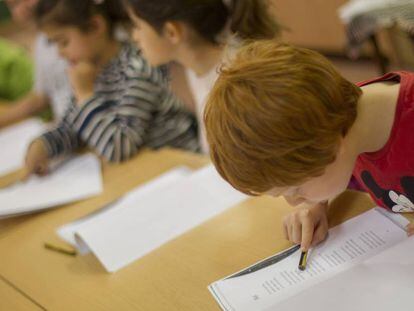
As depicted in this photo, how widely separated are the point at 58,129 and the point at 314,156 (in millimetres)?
1065

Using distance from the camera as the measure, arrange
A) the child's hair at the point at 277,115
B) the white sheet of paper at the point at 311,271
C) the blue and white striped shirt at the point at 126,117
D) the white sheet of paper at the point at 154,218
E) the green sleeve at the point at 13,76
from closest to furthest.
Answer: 1. the child's hair at the point at 277,115
2. the white sheet of paper at the point at 311,271
3. the white sheet of paper at the point at 154,218
4. the blue and white striped shirt at the point at 126,117
5. the green sleeve at the point at 13,76

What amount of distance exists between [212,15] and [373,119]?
65 cm

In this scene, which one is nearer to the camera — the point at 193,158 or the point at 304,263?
the point at 304,263

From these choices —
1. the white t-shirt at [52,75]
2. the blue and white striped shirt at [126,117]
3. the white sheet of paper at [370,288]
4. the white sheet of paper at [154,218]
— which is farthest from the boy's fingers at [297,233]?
the white t-shirt at [52,75]

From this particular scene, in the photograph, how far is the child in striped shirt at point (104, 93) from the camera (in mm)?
1438

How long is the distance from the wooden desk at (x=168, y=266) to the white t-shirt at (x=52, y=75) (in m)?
0.86

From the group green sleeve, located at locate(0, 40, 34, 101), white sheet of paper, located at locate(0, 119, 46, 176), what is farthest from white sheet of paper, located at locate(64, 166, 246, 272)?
green sleeve, located at locate(0, 40, 34, 101)

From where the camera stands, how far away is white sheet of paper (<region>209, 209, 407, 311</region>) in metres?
0.74

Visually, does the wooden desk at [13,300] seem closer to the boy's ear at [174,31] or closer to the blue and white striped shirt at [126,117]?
the blue and white striped shirt at [126,117]

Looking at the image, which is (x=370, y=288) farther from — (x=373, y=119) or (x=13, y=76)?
(x=13, y=76)

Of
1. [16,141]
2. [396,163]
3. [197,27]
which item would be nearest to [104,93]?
[197,27]

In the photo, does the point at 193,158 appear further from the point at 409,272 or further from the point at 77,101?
the point at 409,272

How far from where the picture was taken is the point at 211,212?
1.05 metres

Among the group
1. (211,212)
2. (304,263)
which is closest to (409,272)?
(304,263)
